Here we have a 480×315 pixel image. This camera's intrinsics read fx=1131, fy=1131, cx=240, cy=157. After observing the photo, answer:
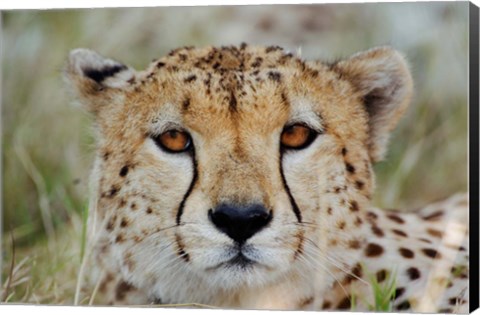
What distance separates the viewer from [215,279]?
4.30 meters

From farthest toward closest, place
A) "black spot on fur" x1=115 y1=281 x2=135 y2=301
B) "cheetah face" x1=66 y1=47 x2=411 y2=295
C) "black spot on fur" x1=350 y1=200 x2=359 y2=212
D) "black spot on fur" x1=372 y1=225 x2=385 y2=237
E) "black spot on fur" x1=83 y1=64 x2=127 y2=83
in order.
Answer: "black spot on fur" x1=83 y1=64 x2=127 y2=83 → "black spot on fur" x1=115 y1=281 x2=135 y2=301 → "black spot on fur" x1=372 y1=225 x2=385 y2=237 → "black spot on fur" x1=350 y1=200 x2=359 y2=212 → "cheetah face" x1=66 y1=47 x2=411 y2=295

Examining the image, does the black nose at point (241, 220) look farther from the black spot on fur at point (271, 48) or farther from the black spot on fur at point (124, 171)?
the black spot on fur at point (271, 48)

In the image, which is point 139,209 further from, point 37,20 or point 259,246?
point 37,20

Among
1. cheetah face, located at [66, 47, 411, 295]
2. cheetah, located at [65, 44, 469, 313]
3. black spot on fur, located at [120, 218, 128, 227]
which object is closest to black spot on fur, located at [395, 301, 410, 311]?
cheetah, located at [65, 44, 469, 313]

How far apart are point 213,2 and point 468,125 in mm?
1220

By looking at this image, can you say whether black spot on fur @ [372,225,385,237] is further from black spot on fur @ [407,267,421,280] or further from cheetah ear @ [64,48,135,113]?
cheetah ear @ [64,48,135,113]

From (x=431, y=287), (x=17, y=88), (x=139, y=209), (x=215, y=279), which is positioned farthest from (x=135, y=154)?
(x=431, y=287)

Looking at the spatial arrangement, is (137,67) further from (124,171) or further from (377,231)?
(377,231)

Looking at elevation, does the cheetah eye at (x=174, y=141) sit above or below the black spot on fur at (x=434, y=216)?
above

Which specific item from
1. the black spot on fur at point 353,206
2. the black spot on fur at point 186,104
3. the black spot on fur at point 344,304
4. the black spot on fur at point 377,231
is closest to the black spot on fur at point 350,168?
the black spot on fur at point 353,206

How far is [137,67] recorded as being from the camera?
479cm

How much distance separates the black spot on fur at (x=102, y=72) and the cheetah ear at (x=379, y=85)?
91 cm

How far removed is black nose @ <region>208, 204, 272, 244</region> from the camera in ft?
13.4

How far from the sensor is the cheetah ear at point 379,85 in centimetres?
450
